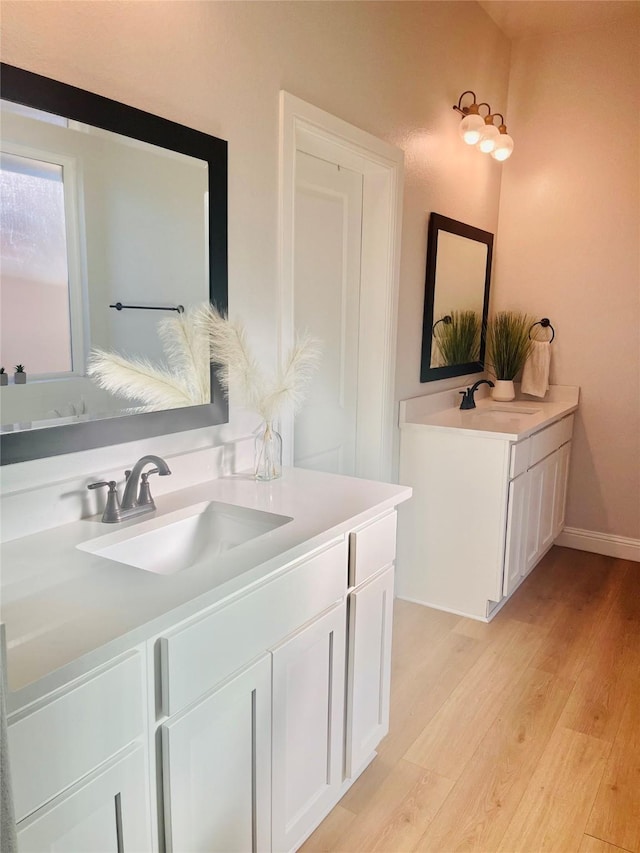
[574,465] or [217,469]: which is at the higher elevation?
[217,469]

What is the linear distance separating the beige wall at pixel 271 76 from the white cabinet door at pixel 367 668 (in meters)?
0.69

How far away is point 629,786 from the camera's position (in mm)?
1901

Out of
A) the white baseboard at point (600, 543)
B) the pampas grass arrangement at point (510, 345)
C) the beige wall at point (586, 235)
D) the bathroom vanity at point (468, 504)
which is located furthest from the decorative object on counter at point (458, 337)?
the white baseboard at point (600, 543)

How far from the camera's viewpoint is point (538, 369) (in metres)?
3.74

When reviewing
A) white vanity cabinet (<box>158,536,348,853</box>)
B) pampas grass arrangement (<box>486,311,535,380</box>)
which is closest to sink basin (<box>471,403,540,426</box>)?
pampas grass arrangement (<box>486,311,535,380</box>)

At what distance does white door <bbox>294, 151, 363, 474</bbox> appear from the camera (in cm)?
253

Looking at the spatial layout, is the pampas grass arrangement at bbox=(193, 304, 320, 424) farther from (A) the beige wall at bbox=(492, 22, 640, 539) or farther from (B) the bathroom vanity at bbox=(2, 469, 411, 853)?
(A) the beige wall at bbox=(492, 22, 640, 539)

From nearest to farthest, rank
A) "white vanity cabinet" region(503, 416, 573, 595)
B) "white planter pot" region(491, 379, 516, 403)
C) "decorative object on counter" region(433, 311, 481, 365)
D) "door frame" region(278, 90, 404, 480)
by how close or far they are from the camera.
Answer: "door frame" region(278, 90, 404, 480), "white vanity cabinet" region(503, 416, 573, 595), "decorative object on counter" region(433, 311, 481, 365), "white planter pot" region(491, 379, 516, 403)

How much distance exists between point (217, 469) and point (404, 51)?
6.43ft

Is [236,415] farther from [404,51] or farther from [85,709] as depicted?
[404,51]

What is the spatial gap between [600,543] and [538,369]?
3.64 feet

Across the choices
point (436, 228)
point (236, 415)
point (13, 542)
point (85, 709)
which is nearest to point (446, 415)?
point (436, 228)

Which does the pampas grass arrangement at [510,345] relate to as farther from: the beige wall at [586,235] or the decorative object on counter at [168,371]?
the decorative object on counter at [168,371]

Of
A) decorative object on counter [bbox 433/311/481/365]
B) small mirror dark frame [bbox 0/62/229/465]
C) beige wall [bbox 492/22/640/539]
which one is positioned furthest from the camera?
beige wall [bbox 492/22/640/539]
